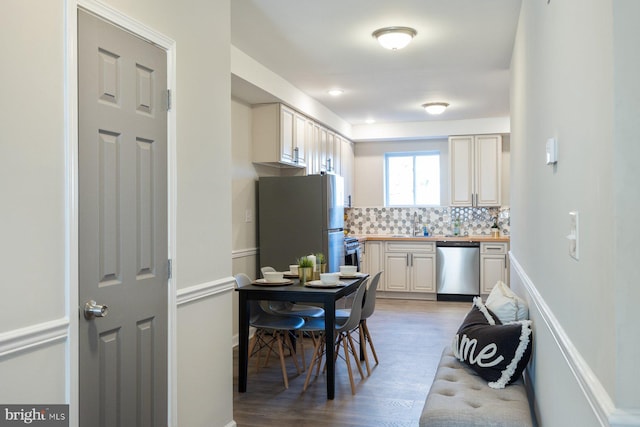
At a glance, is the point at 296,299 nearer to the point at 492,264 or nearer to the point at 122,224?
the point at 122,224

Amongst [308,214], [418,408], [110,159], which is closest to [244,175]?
[308,214]

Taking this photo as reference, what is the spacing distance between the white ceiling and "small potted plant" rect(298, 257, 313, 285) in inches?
68.6

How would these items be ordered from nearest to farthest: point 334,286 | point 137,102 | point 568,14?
point 568,14 < point 137,102 < point 334,286

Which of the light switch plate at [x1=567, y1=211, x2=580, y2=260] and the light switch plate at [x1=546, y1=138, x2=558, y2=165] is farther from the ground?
the light switch plate at [x1=546, y1=138, x2=558, y2=165]

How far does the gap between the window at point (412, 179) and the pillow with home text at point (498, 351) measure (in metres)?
6.00

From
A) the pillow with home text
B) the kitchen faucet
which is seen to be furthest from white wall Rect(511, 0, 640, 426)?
the kitchen faucet

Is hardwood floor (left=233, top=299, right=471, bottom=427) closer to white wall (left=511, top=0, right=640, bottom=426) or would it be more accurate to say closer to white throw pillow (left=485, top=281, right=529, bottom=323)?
white throw pillow (left=485, top=281, right=529, bottom=323)

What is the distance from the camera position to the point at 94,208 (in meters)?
2.02

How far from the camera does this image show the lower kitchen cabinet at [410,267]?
8.07 meters

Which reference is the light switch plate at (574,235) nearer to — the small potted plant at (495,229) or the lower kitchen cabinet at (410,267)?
the lower kitchen cabinet at (410,267)

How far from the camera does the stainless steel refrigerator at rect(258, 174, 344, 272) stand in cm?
570

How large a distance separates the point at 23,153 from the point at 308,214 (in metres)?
4.11

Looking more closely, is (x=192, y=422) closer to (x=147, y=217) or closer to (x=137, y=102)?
(x=147, y=217)

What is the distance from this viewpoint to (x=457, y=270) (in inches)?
313
